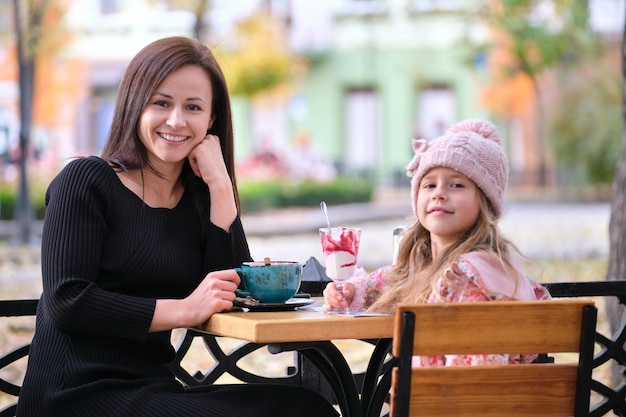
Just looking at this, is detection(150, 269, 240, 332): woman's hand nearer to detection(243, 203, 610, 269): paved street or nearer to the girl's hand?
the girl's hand

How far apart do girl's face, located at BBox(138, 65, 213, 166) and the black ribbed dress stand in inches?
7.1

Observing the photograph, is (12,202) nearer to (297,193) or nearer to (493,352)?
(297,193)

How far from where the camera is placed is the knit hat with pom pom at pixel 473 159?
10.6 ft

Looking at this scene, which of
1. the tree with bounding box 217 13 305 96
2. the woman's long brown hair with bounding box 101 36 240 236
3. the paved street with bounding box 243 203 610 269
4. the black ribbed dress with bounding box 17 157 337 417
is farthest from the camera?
the tree with bounding box 217 13 305 96

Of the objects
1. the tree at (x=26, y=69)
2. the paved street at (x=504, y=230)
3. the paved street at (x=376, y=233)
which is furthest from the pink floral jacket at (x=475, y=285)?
the tree at (x=26, y=69)

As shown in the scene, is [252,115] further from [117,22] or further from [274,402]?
[274,402]

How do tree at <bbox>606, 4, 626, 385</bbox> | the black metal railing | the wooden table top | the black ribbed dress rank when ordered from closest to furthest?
the wooden table top < the black ribbed dress < the black metal railing < tree at <bbox>606, 4, 626, 385</bbox>

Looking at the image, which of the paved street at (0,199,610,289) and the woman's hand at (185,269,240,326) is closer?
the woman's hand at (185,269,240,326)

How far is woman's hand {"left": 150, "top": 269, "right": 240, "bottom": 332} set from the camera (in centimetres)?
311

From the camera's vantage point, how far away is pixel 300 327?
2.86 m

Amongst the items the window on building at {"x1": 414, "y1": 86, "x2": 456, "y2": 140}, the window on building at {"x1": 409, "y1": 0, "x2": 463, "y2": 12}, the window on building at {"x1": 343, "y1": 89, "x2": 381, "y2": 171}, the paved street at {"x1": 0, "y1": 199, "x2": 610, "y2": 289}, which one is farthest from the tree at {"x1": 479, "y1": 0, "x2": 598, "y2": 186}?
the window on building at {"x1": 343, "y1": 89, "x2": 381, "y2": 171}

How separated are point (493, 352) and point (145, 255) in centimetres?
111

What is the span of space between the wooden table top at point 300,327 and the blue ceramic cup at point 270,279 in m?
0.20

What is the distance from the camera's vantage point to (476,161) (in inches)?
128
